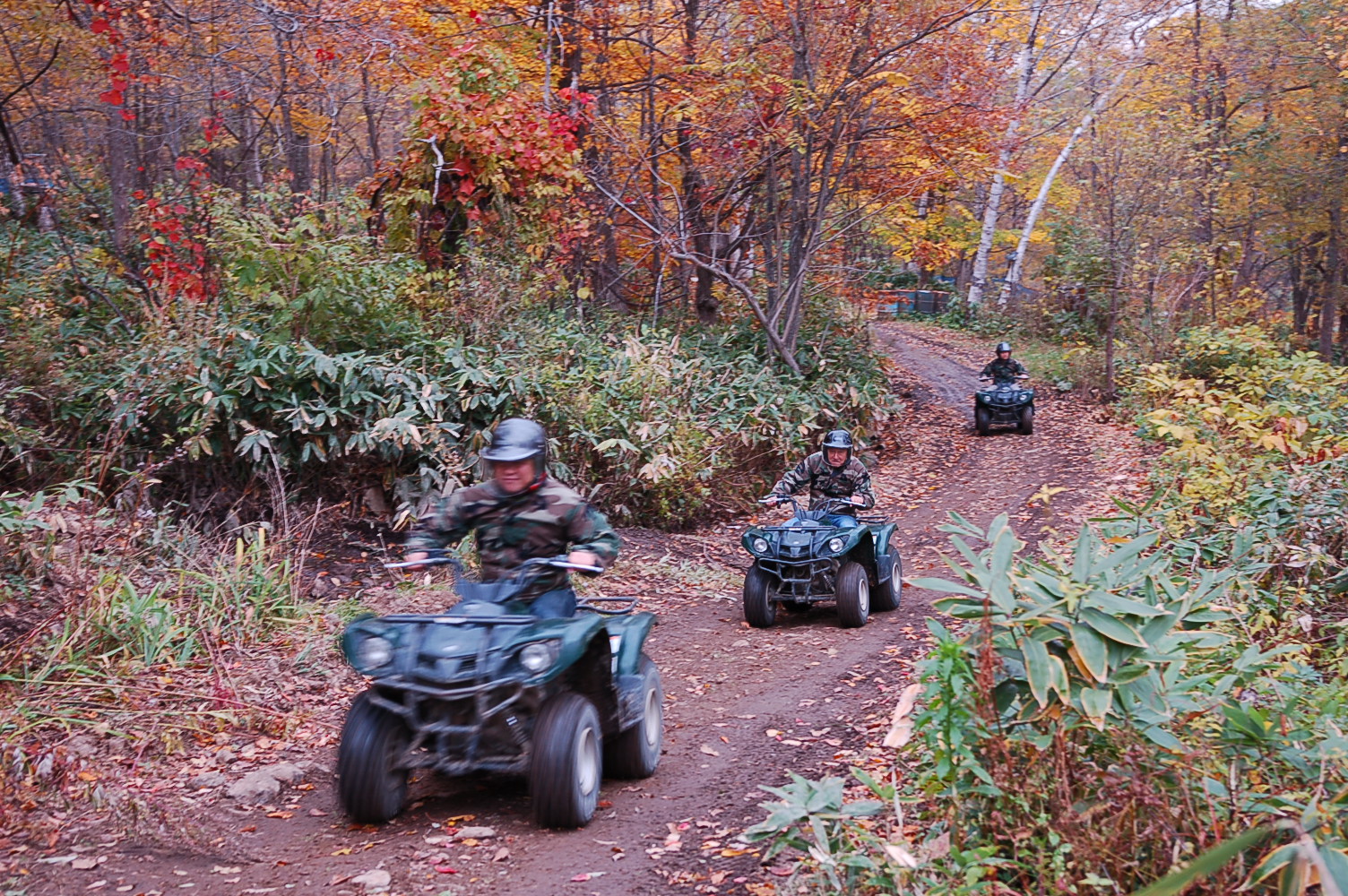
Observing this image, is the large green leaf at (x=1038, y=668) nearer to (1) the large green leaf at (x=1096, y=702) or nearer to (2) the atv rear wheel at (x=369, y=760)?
(1) the large green leaf at (x=1096, y=702)

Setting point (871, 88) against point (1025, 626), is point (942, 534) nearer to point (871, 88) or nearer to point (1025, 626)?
point (871, 88)

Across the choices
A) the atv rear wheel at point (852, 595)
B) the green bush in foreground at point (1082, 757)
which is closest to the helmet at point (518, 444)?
the green bush in foreground at point (1082, 757)

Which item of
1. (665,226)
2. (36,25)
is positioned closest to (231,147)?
(36,25)

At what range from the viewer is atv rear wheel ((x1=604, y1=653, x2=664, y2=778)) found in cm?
525

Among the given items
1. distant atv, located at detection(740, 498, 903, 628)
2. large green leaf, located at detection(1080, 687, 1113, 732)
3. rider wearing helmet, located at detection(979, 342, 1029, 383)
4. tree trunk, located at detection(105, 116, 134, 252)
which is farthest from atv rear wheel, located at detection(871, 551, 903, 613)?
rider wearing helmet, located at detection(979, 342, 1029, 383)

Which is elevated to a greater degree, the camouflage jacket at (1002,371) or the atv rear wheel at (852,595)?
the camouflage jacket at (1002,371)

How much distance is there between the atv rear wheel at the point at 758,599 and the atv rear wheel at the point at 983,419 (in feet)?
40.9

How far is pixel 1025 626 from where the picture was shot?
12.4 ft

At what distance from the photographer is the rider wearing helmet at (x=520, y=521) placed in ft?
17.3

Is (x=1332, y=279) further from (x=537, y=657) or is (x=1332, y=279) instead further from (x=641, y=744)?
(x=537, y=657)

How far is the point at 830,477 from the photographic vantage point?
9.74 m

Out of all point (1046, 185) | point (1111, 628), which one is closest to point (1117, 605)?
point (1111, 628)

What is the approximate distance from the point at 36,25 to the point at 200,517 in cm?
737

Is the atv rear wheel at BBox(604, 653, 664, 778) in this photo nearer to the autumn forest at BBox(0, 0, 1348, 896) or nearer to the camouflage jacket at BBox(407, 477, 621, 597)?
the autumn forest at BBox(0, 0, 1348, 896)
